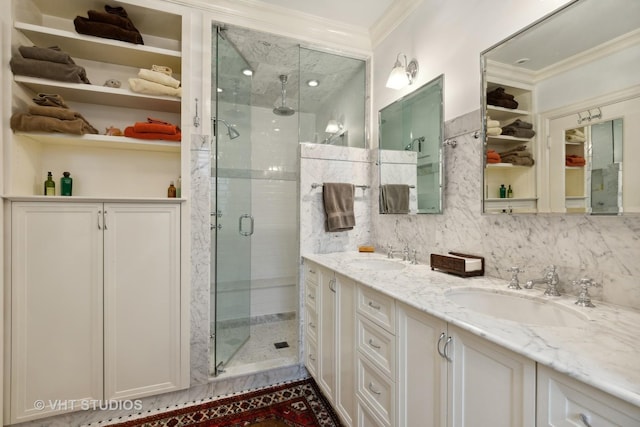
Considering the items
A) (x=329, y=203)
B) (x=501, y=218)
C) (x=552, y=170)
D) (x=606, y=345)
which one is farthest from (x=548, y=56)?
(x=329, y=203)

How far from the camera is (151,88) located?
5.90 ft

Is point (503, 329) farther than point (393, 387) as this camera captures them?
No

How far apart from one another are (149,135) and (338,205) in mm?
1390

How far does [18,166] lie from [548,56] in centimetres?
273

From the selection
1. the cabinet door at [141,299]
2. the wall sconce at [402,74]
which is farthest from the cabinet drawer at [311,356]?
the wall sconce at [402,74]

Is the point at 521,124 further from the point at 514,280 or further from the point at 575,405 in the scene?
the point at 575,405

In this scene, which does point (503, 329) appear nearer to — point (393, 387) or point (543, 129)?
point (393, 387)

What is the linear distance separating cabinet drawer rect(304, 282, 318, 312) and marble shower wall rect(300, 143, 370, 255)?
27 centimetres

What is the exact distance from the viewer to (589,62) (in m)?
1.04

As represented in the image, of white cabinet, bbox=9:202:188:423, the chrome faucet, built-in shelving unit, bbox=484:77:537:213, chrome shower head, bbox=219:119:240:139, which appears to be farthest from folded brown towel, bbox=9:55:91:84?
the chrome faucet

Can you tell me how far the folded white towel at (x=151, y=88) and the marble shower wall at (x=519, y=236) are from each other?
5.78 feet

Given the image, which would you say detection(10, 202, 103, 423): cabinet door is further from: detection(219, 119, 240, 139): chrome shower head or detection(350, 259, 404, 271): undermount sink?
detection(350, 259, 404, 271): undermount sink

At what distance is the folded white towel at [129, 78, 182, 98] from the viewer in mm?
1770

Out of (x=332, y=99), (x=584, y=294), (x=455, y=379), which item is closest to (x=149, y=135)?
(x=332, y=99)
